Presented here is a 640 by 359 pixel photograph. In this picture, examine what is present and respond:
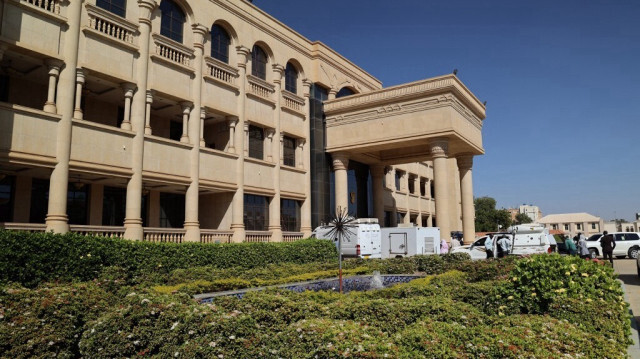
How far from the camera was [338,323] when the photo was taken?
6176mm

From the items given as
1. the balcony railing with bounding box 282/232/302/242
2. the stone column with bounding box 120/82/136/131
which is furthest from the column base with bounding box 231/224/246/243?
the stone column with bounding box 120/82/136/131

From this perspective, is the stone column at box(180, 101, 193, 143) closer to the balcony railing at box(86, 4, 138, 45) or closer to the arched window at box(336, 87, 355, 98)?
the balcony railing at box(86, 4, 138, 45)

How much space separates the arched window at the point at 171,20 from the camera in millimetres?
22344

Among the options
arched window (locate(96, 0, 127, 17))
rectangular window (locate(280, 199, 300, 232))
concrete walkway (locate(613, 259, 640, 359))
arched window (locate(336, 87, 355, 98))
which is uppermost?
arched window (locate(336, 87, 355, 98))

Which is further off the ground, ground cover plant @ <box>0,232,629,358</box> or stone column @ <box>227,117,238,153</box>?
stone column @ <box>227,117,238,153</box>

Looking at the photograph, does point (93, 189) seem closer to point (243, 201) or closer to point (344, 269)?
point (243, 201)

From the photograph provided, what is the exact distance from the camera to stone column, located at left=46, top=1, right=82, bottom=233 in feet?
53.6

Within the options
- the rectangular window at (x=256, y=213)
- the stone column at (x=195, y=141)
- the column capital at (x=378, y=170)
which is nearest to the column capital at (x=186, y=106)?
the stone column at (x=195, y=141)

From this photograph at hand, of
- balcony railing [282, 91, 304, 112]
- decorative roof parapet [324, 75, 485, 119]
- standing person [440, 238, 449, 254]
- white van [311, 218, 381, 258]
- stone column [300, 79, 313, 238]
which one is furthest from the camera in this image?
stone column [300, 79, 313, 238]

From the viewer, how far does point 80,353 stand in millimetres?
7434

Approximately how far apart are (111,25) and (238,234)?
11.8 metres

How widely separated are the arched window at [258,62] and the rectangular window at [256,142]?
3.49 metres

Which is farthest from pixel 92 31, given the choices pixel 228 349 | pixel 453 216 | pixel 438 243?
pixel 453 216

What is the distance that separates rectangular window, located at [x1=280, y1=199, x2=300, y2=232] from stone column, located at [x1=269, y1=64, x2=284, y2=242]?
0.68 m
